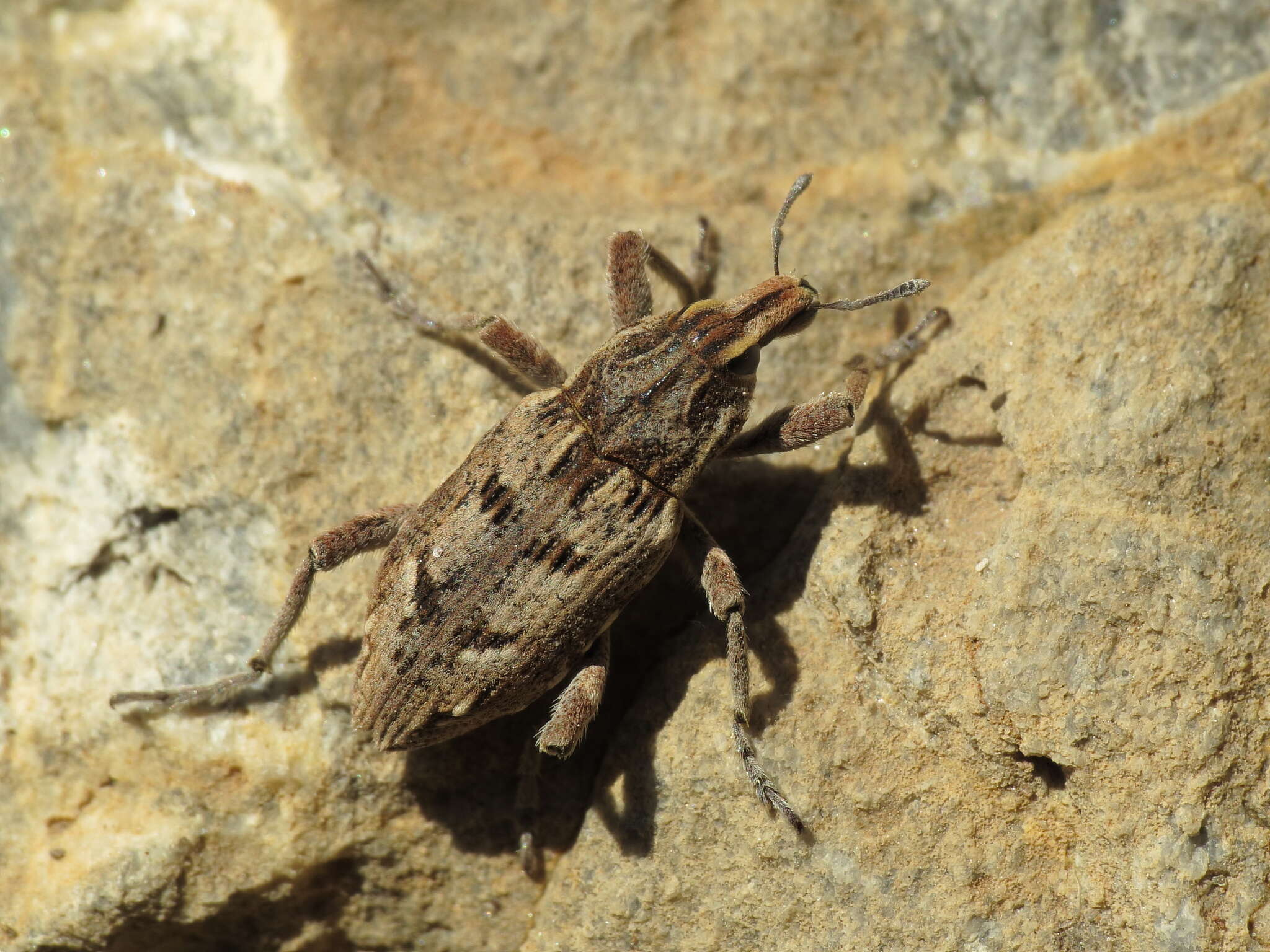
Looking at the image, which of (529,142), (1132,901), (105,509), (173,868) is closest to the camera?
(1132,901)

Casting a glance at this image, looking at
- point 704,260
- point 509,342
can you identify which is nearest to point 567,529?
point 509,342

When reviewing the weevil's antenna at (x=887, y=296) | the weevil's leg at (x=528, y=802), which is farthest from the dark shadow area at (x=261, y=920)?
the weevil's antenna at (x=887, y=296)

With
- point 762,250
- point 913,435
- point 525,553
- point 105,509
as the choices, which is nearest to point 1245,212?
point 913,435

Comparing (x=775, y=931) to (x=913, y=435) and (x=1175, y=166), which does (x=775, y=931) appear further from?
(x=1175, y=166)

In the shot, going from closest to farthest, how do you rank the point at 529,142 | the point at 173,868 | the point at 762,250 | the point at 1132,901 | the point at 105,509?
the point at 1132,901
the point at 173,868
the point at 105,509
the point at 762,250
the point at 529,142

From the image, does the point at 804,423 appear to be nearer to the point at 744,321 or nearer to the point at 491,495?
the point at 744,321

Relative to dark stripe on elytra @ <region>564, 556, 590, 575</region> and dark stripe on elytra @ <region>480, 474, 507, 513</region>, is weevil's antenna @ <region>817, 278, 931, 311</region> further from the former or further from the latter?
dark stripe on elytra @ <region>480, 474, 507, 513</region>
